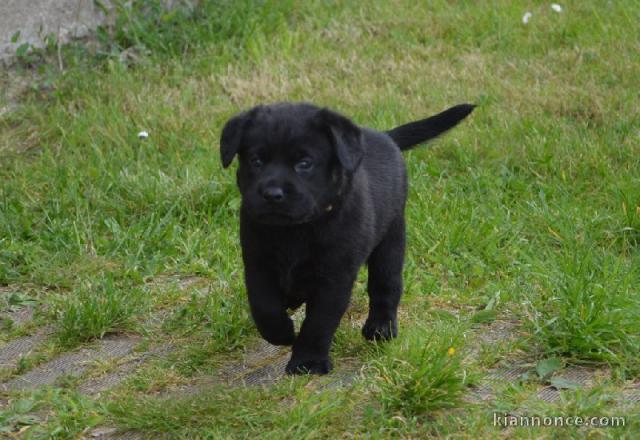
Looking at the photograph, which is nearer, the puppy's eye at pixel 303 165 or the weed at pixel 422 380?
the weed at pixel 422 380

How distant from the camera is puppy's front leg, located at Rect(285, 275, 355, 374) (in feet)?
13.5

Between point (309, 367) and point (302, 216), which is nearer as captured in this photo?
point (302, 216)

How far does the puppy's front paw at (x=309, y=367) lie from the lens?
13.7ft

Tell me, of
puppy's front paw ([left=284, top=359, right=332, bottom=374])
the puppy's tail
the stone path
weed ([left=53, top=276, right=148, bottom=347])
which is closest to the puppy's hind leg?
the stone path

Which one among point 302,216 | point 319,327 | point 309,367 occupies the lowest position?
point 309,367

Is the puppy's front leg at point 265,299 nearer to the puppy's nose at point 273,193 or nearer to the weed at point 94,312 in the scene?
the puppy's nose at point 273,193

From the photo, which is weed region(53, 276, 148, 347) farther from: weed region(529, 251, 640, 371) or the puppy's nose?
weed region(529, 251, 640, 371)

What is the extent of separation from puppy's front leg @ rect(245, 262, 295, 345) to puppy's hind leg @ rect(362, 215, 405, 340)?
19.1 inches

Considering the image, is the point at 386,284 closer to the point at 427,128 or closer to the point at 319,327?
the point at 319,327

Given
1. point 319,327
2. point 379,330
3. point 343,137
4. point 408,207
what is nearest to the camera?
point 343,137

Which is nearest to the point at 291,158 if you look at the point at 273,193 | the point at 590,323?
the point at 273,193

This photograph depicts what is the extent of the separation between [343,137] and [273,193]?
15.8 inches

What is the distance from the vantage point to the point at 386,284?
456 centimetres

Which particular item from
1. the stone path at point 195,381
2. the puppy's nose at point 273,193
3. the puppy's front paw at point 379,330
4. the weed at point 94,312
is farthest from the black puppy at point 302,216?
the weed at point 94,312
